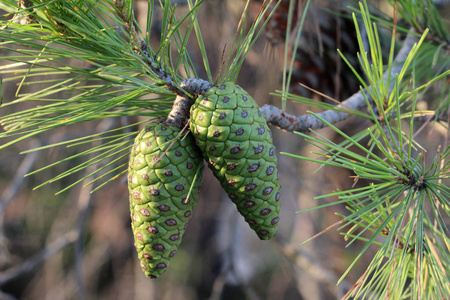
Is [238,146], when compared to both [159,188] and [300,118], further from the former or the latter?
[300,118]

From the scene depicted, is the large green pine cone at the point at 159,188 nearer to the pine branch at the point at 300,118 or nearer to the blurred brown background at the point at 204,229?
the pine branch at the point at 300,118

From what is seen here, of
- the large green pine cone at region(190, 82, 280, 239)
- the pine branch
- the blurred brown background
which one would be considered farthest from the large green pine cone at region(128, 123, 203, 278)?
the blurred brown background

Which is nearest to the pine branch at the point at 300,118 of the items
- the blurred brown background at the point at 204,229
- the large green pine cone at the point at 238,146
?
the large green pine cone at the point at 238,146

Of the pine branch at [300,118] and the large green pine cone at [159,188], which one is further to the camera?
the pine branch at [300,118]

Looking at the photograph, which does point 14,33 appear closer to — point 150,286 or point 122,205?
point 122,205

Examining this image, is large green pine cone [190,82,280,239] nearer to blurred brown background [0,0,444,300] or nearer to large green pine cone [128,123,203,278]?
large green pine cone [128,123,203,278]

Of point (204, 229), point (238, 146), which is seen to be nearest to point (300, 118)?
point (238, 146)
